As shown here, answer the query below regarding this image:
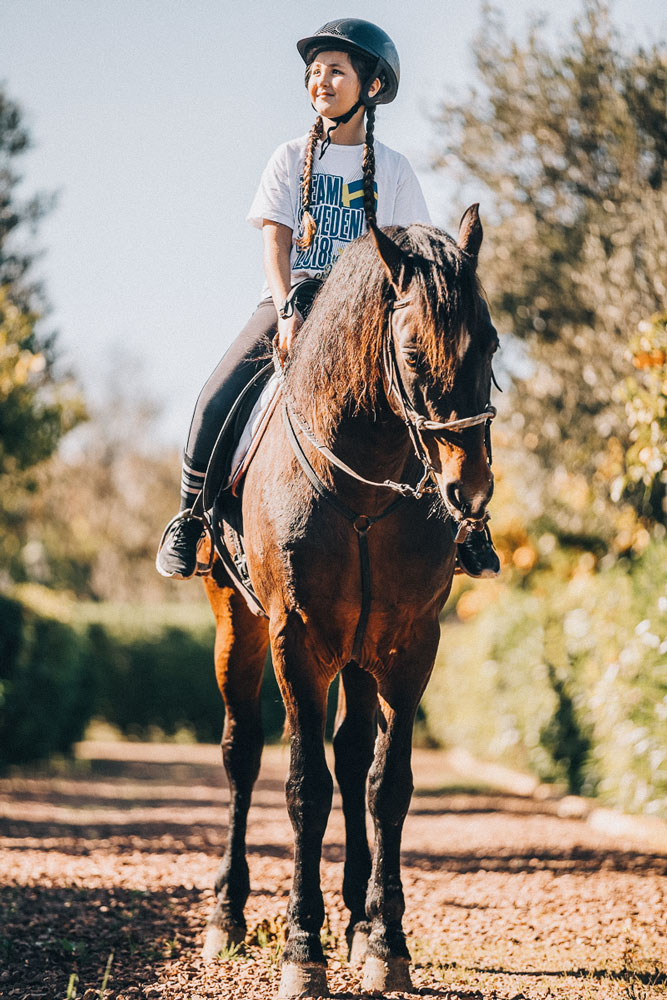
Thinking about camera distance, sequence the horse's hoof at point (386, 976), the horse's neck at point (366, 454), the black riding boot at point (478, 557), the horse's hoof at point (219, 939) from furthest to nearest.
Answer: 1. the horse's hoof at point (219, 939)
2. the black riding boot at point (478, 557)
3. the horse's hoof at point (386, 976)
4. the horse's neck at point (366, 454)

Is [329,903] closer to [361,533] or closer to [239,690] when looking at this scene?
[239,690]

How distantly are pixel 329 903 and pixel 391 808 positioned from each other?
1930 millimetres

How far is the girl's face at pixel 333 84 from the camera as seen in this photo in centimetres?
414

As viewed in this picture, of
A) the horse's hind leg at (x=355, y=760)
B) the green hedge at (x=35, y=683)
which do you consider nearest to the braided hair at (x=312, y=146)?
the horse's hind leg at (x=355, y=760)

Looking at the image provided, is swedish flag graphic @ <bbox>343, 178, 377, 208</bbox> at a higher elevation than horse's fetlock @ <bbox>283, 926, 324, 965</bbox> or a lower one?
higher

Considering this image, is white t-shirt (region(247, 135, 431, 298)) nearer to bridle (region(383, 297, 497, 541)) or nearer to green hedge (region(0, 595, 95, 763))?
bridle (region(383, 297, 497, 541))

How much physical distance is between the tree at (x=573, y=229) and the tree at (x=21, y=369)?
4963 millimetres

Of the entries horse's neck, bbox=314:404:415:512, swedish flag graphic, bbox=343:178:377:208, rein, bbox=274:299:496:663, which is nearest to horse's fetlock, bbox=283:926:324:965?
rein, bbox=274:299:496:663

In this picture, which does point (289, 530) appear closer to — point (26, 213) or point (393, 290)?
point (393, 290)

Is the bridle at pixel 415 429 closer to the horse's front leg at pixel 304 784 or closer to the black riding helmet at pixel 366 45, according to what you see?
the horse's front leg at pixel 304 784

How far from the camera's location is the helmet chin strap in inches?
167

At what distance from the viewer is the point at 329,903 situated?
5.52m

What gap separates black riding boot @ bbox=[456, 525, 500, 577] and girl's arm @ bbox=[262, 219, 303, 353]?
1.21 metres

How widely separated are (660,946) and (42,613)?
33.0ft
